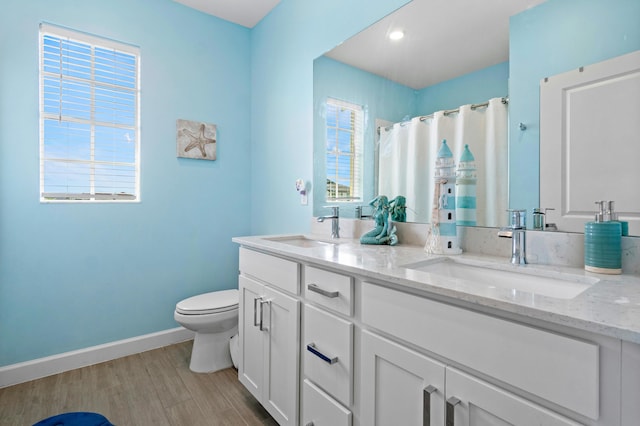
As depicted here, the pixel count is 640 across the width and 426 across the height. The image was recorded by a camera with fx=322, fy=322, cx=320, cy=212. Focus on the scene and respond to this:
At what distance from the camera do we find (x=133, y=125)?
241 cm

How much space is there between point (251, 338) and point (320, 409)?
61cm

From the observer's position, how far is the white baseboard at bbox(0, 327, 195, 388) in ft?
6.53

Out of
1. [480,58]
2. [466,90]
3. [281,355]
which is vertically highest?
[480,58]

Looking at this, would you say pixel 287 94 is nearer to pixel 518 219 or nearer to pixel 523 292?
pixel 518 219

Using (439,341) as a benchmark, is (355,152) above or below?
above

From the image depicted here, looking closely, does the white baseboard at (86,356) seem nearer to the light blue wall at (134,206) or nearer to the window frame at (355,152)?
the light blue wall at (134,206)

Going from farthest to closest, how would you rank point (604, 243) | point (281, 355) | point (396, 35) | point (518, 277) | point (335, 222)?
point (335, 222) → point (396, 35) → point (281, 355) → point (518, 277) → point (604, 243)

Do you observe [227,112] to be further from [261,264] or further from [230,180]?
[261,264]

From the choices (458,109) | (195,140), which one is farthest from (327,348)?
(195,140)

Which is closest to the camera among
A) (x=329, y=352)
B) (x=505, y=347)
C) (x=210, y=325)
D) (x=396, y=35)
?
(x=505, y=347)

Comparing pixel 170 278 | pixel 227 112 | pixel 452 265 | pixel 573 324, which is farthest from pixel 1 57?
pixel 573 324

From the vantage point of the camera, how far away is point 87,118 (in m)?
2.25

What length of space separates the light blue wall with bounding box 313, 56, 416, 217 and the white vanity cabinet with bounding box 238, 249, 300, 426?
2.24ft

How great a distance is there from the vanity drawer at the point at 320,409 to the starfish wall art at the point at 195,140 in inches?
79.1
